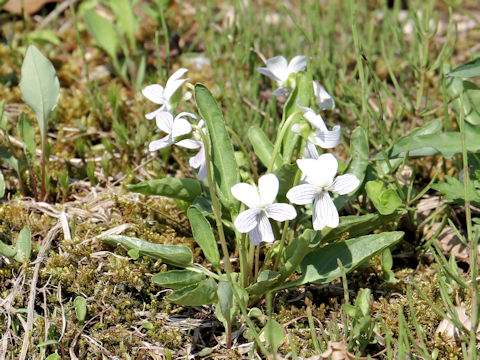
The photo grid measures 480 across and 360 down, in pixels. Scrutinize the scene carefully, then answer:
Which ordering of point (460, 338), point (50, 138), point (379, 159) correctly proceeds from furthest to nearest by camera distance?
point (50, 138) < point (379, 159) < point (460, 338)

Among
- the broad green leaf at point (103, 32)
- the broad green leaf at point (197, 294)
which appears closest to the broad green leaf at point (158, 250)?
the broad green leaf at point (197, 294)

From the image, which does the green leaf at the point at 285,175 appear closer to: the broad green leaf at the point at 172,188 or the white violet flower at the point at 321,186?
the white violet flower at the point at 321,186

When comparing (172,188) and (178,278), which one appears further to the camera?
(172,188)

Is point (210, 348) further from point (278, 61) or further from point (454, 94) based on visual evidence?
point (454, 94)

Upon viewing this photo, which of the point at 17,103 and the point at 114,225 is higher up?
the point at 17,103

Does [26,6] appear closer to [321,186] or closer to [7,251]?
[7,251]

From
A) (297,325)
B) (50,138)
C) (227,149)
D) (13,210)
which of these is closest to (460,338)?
(297,325)

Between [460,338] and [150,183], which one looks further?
[150,183]

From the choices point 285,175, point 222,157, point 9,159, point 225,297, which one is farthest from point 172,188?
point 9,159
